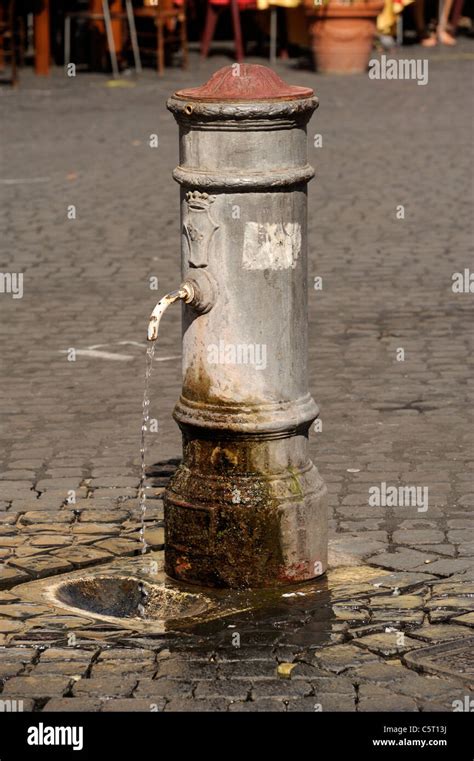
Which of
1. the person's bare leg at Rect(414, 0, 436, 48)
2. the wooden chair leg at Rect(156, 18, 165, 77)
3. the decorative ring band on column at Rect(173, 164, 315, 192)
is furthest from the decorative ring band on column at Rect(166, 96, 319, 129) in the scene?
the person's bare leg at Rect(414, 0, 436, 48)

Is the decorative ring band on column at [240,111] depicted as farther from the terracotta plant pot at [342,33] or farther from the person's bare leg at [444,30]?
the person's bare leg at [444,30]

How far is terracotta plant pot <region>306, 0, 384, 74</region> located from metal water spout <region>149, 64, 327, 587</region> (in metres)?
14.9

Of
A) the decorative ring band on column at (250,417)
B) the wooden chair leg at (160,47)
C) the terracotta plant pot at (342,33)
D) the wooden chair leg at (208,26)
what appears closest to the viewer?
the decorative ring band on column at (250,417)

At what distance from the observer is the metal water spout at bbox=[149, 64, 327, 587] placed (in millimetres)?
4988

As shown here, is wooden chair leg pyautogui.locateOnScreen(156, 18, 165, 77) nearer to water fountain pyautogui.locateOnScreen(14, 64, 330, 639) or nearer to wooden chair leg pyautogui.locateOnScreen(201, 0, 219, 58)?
wooden chair leg pyautogui.locateOnScreen(201, 0, 219, 58)

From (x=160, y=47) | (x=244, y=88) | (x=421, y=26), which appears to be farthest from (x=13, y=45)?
(x=244, y=88)

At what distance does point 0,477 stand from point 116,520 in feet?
2.42

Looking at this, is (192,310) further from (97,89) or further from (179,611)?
(97,89)

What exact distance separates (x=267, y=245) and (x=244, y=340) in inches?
11.9

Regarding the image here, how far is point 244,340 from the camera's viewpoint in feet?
16.6

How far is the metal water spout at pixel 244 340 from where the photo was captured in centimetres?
499

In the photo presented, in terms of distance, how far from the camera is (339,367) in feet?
26.1

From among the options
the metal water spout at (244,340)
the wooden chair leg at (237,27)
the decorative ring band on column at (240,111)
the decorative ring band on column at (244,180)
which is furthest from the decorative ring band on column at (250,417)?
the wooden chair leg at (237,27)

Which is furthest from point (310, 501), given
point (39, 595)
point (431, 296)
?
point (431, 296)
